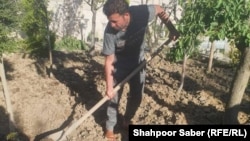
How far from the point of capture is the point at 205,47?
13.4 metres

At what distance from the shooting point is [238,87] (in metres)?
5.16

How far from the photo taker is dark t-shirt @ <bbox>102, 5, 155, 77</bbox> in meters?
4.47

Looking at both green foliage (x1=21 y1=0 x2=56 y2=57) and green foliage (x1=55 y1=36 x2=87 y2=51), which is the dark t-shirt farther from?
green foliage (x1=55 y1=36 x2=87 y2=51)

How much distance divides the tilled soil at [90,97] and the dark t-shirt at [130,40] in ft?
4.34

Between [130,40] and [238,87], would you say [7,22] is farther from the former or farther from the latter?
[238,87]

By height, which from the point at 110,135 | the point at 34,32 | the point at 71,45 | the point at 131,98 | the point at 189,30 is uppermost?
the point at 189,30

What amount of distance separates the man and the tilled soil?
775 mm

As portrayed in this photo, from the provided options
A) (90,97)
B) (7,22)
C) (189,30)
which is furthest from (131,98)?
(7,22)

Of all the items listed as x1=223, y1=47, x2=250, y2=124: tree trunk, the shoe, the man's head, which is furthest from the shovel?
x1=223, y1=47, x2=250, y2=124: tree trunk

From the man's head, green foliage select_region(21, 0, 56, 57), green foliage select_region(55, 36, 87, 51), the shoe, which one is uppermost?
the man's head

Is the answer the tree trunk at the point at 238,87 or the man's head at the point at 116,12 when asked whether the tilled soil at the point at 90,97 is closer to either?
the tree trunk at the point at 238,87

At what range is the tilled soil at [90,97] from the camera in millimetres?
5801

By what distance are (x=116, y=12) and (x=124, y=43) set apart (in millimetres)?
729

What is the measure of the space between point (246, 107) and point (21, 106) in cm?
470
